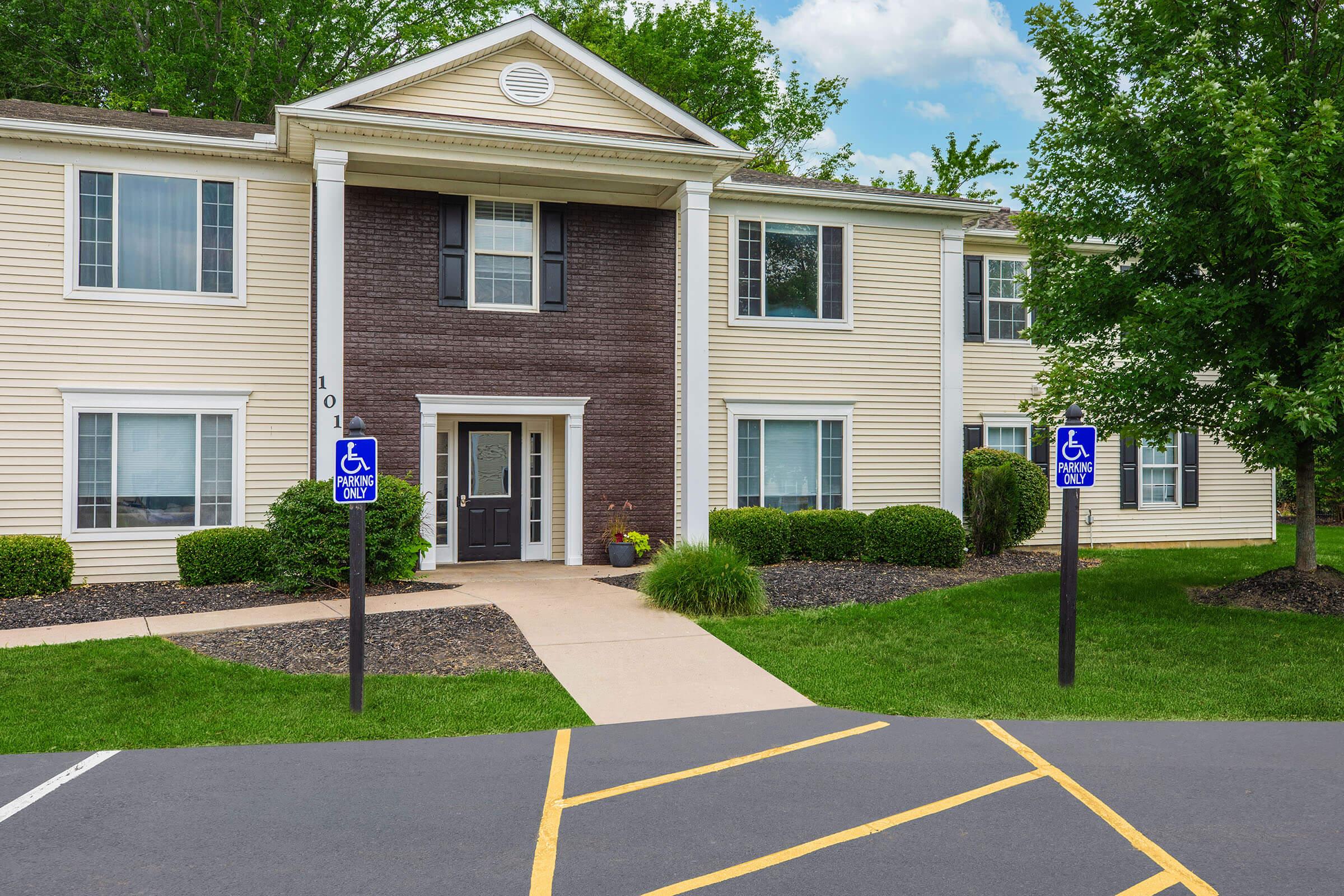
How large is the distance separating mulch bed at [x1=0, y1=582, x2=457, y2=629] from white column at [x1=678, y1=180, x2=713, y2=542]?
356 centimetres

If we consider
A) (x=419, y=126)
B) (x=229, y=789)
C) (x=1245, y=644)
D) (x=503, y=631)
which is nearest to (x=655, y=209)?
(x=419, y=126)

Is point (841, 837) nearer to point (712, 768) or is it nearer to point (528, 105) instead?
point (712, 768)

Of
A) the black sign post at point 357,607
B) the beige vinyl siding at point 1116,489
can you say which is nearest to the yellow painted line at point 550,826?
the black sign post at point 357,607

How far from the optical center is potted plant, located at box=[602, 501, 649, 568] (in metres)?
14.2

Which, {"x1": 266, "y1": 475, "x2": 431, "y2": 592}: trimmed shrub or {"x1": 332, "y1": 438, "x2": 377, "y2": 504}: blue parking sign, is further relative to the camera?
{"x1": 266, "y1": 475, "x2": 431, "y2": 592}: trimmed shrub

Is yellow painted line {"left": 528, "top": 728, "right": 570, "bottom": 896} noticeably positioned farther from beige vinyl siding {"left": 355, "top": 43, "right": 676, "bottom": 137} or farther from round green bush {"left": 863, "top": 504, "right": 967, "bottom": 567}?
beige vinyl siding {"left": 355, "top": 43, "right": 676, "bottom": 137}

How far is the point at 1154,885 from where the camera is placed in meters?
4.31

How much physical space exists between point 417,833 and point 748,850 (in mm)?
1669

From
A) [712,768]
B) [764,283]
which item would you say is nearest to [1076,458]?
[712,768]

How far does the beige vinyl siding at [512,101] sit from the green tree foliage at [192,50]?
40.4ft

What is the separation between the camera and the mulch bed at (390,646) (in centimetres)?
826

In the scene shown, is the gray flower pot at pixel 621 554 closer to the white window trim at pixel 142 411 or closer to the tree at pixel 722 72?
the white window trim at pixel 142 411

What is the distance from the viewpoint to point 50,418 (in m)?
12.5

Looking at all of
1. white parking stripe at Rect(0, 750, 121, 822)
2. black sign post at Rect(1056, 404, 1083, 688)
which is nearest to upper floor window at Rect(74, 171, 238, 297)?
white parking stripe at Rect(0, 750, 121, 822)
